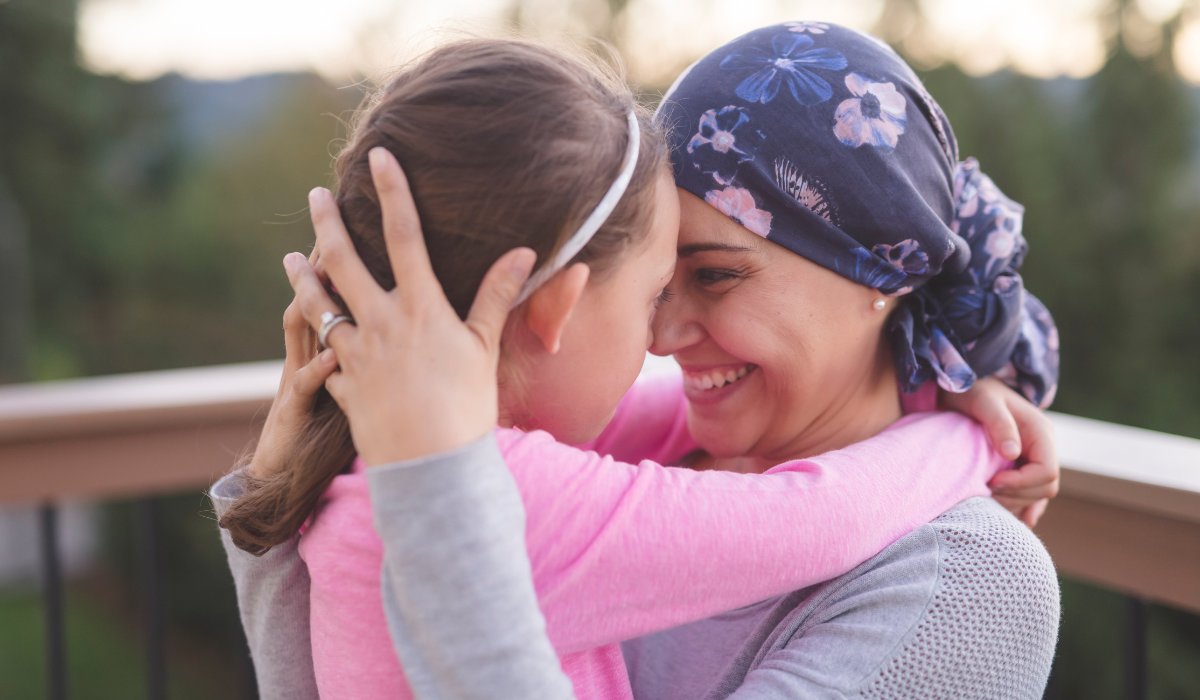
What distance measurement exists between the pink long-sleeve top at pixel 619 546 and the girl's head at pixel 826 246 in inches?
12.6

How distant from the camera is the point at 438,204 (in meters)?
0.95

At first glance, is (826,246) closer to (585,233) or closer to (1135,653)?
(585,233)

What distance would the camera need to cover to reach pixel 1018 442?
4.28 feet

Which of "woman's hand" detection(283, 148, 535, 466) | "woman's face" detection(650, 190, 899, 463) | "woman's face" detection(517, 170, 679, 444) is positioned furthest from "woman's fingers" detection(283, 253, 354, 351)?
"woman's face" detection(650, 190, 899, 463)

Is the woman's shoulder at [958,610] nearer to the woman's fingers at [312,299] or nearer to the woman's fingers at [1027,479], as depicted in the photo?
the woman's fingers at [1027,479]

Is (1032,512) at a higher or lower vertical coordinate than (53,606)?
higher

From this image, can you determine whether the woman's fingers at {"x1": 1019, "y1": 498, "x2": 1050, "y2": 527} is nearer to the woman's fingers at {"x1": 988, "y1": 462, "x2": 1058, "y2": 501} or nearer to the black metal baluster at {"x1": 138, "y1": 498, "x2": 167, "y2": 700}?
the woman's fingers at {"x1": 988, "y1": 462, "x2": 1058, "y2": 501}

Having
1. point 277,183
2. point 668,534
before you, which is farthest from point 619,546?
point 277,183

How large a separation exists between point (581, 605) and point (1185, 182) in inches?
277

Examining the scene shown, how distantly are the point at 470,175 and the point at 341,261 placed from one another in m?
0.17

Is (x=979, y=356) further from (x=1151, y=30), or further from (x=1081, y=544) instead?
(x=1151, y=30)

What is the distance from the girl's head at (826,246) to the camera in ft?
3.96

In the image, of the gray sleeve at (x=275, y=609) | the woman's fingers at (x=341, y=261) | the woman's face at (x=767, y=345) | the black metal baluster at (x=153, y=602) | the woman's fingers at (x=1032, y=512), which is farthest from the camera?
the black metal baluster at (x=153, y=602)

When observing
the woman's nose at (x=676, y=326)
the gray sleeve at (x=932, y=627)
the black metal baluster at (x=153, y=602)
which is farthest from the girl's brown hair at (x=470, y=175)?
the black metal baluster at (x=153, y=602)
